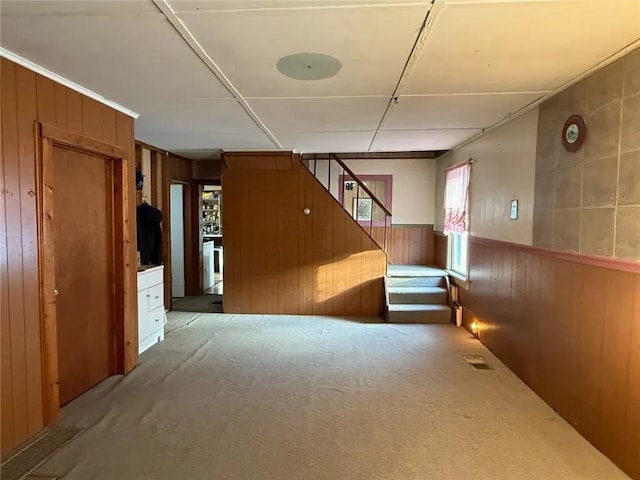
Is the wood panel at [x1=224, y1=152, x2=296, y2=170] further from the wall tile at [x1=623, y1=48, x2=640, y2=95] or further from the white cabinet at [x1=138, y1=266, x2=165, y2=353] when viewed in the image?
the wall tile at [x1=623, y1=48, x2=640, y2=95]

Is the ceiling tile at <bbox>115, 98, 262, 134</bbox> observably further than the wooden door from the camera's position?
A: Yes

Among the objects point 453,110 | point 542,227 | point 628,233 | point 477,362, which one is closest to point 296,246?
point 477,362

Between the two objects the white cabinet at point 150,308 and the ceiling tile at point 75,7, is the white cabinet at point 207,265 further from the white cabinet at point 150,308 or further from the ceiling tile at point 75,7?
the ceiling tile at point 75,7

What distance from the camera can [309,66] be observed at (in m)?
2.44

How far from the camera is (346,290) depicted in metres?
5.88

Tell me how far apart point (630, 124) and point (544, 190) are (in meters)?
0.92

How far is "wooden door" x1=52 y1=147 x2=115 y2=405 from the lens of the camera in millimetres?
2914

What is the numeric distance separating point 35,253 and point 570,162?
142 inches

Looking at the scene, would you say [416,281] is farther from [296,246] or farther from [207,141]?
[207,141]

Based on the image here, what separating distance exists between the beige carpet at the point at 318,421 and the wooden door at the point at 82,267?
0.24 meters

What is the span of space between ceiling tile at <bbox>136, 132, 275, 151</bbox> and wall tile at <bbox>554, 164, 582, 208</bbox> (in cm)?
306

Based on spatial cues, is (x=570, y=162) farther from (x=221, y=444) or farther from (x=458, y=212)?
(x=221, y=444)

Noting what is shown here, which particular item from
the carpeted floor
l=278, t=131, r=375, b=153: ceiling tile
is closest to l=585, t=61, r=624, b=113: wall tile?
l=278, t=131, r=375, b=153: ceiling tile

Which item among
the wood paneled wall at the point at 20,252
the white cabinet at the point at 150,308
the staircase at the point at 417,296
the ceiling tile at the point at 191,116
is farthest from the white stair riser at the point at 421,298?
the wood paneled wall at the point at 20,252
